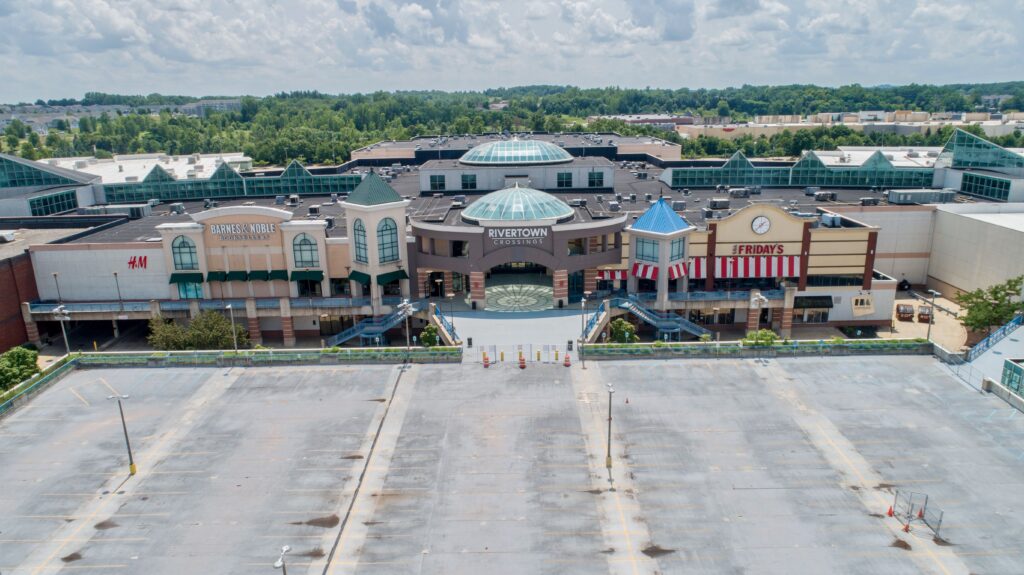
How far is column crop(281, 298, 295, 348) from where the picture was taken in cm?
7600

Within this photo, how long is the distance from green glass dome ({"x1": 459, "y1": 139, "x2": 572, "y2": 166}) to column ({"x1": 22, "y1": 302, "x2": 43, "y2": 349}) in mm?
56384

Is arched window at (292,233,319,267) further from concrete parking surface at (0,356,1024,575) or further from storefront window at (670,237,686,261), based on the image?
storefront window at (670,237,686,261)

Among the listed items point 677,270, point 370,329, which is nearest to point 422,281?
point 370,329

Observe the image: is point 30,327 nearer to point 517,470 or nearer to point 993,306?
point 517,470

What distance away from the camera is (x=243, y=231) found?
252ft

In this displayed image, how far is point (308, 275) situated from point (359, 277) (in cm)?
618

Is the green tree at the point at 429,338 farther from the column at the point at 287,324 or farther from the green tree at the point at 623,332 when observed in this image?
the green tree at the point at 623,332

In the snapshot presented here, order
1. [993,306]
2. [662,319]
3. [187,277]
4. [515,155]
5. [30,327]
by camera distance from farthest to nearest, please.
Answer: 1. [515,155]
2. [187,277]
3. [30,327]
4. [662,319]
5. [993,306]

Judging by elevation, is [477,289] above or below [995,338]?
above

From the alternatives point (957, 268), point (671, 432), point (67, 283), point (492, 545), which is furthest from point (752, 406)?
point (67, 283)

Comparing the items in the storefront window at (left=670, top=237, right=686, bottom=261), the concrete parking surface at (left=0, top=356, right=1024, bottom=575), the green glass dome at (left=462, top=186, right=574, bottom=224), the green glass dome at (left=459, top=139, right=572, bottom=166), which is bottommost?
the concrete parking surface at (left=0, top=356, right=1024, bottom=575)

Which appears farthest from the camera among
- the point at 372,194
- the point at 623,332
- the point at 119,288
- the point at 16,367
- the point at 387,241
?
the point at 119,288

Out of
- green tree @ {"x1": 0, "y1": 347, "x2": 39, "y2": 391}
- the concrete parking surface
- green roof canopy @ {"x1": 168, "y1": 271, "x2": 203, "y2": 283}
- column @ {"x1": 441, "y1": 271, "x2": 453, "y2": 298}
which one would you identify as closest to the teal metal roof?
column @ {"x1": 441, "y1": 271, "x2": 453, "y2": 298}

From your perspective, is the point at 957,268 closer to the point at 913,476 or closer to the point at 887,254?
the point at 887,254
